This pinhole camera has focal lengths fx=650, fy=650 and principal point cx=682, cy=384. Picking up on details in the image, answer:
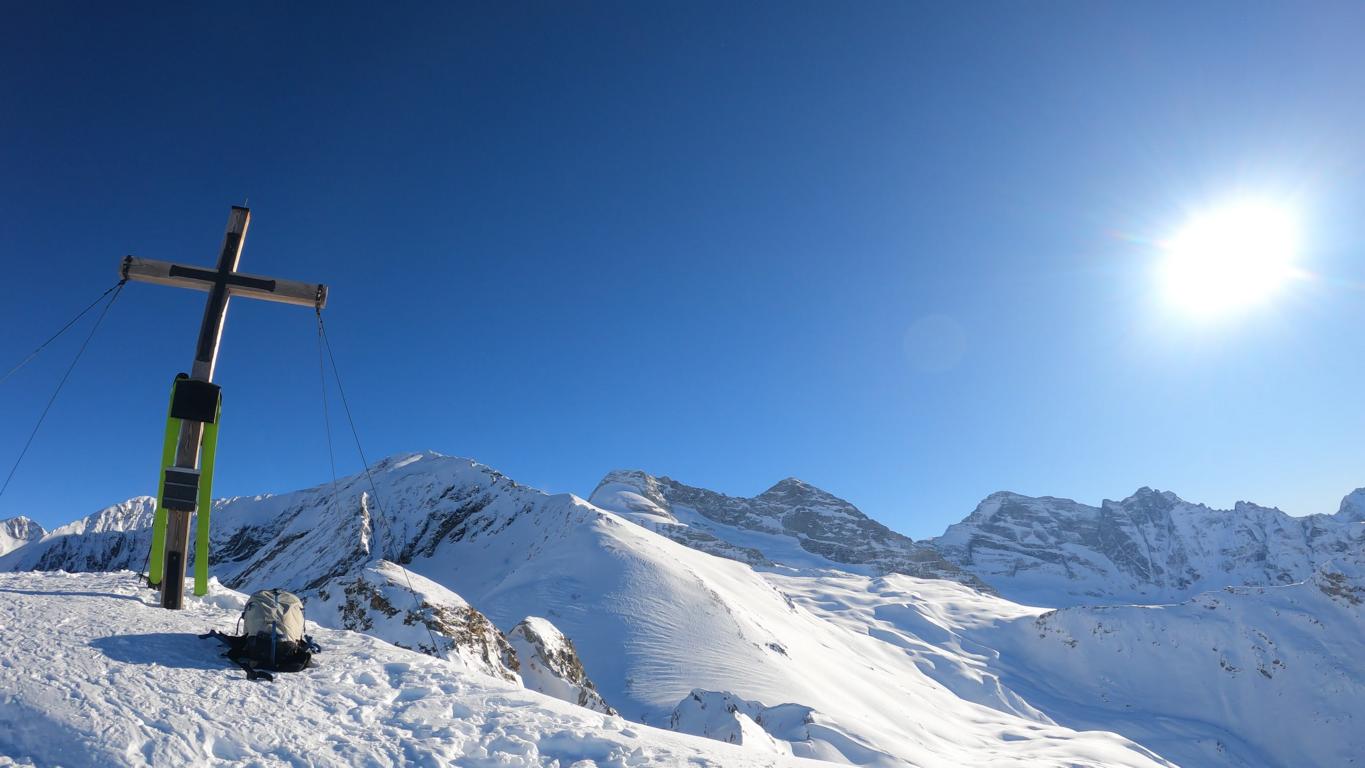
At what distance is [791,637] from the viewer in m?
57.0

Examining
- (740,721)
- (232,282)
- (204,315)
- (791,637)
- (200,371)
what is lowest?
(791,637)

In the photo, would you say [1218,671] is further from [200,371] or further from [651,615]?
[200,371]

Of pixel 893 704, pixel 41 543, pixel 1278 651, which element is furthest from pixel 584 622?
pixel 41 543

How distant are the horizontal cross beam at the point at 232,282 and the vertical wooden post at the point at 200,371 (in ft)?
0.52

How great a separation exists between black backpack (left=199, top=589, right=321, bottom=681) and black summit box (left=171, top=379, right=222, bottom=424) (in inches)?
150

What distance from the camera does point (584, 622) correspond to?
42.9 metres

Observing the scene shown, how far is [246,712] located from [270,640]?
1.35m

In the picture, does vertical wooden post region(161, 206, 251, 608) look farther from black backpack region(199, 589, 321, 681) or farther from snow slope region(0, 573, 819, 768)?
black backpack region(199, 589, 321, 681)

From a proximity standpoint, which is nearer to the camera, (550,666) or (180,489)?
(180,489)

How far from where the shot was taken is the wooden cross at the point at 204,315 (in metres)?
10.0

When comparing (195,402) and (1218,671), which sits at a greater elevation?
(195,402)

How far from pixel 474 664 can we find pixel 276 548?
118m

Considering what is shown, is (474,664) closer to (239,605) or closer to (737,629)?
(239,605)

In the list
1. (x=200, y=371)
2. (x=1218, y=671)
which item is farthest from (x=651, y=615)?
(x=1218, y=671)
